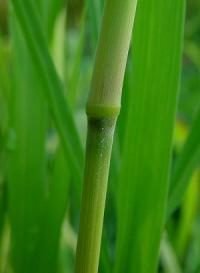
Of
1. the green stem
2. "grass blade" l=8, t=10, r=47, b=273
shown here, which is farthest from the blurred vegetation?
the green stem

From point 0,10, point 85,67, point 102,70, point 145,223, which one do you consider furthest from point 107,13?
point 0,10

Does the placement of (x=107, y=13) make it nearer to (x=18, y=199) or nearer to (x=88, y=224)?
(x=88, y=224)

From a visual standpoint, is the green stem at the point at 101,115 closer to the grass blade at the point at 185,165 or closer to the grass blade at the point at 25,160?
the grass blade at the point at 185,165

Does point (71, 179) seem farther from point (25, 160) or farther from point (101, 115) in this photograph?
point (101, 115)

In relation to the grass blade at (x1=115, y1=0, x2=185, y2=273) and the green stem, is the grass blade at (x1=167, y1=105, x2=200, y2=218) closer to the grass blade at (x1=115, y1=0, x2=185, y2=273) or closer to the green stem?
the grass blade at (x1=115, y1=0, x2=185, y2=273)

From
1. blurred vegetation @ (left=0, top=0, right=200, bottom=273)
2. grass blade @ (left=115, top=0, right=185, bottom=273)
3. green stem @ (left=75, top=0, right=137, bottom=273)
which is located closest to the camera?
green stem @ (left=75, top=0, right=137, bottom=273)

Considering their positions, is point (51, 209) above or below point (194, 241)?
above

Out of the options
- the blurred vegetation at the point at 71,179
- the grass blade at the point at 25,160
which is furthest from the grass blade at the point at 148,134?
the grass blade at the point at 25,160
